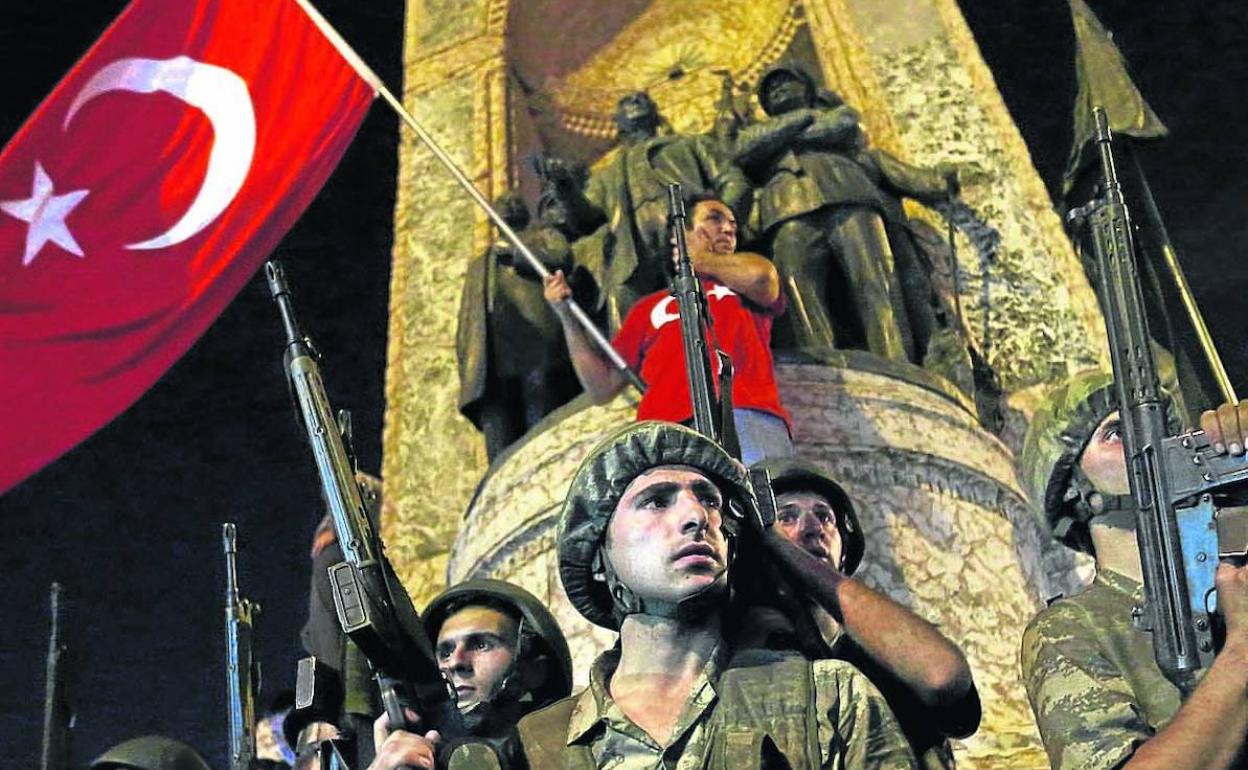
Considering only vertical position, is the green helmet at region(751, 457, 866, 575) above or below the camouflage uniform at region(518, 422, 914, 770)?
above

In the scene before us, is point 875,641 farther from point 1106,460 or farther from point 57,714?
point 57,714

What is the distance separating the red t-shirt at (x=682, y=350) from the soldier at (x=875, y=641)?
2.91 m

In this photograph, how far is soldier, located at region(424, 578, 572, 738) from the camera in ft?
20.5

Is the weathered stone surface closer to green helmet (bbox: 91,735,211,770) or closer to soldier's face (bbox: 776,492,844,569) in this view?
green helmet (bbox: 91,735,211,770)

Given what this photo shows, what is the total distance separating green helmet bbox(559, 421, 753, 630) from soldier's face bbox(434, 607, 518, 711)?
881 millimetres

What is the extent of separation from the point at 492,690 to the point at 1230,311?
1034 cm

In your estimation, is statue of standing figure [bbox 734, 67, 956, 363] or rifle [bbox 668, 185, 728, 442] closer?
rifle [bbox 668, 185, 728, 442]

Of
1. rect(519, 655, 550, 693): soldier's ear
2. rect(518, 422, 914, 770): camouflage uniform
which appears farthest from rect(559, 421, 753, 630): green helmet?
rect(519, 655, 550, 693): soldier's ear

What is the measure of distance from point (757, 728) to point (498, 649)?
147 cm

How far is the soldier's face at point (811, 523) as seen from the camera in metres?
6.37

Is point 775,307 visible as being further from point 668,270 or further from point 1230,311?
point 1230,311

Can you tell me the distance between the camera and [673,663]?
5.25 metres

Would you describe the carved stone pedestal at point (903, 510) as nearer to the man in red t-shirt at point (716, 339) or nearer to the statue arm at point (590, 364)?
the statue arm at point (590, 364)

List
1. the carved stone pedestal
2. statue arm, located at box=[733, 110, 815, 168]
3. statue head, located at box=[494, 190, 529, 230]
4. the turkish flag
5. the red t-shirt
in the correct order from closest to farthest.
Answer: the red t-shirt → the carved stone pedestal → the turkish flag → statue arm, located at box=[733, 110, 815, 168] → statue head, located at box=[494, 190, 529, 230]
